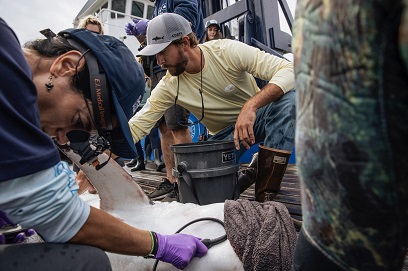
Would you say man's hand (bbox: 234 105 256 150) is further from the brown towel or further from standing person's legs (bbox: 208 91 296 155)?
the brown towel

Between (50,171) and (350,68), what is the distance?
673 millimetres

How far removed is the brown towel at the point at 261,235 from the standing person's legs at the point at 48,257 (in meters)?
0.49

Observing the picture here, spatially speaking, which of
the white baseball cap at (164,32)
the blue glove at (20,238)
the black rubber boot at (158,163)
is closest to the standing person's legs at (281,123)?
the white baseball cap at (164,32)

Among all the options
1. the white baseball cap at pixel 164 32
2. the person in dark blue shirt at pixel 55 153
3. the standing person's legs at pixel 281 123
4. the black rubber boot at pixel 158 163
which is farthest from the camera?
the black rubber boot at pixel 158 163

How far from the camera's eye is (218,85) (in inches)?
95.5

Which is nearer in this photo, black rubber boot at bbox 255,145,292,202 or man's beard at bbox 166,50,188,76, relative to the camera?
black rubber boot at bbox 255,145,292,202

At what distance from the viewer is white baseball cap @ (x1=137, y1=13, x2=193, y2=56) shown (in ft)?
7.28

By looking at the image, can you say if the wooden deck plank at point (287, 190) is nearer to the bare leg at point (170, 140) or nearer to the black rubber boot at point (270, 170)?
the black rubber boot at point (270, 170)

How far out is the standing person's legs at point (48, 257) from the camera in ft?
2.55

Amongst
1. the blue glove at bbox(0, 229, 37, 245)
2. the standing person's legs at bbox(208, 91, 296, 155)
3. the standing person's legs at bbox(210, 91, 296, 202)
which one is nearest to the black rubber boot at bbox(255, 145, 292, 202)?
the standing person's legs at bbox(210, 91, 296, 202)

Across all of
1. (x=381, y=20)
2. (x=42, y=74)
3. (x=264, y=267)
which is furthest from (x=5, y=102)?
(x=264, y=267)

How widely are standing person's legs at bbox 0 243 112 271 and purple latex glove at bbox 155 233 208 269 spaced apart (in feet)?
0.83

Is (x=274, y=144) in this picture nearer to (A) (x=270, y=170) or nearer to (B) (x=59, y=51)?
(A) (x=270, y=170)

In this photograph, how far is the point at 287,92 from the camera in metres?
2.23
